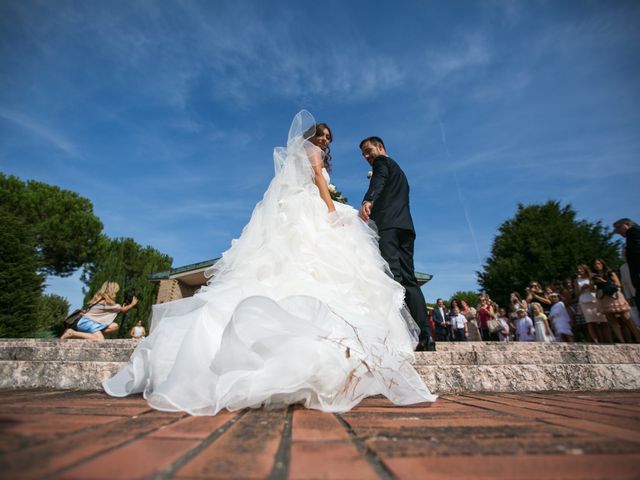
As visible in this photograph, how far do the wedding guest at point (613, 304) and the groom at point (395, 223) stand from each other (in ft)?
14.7

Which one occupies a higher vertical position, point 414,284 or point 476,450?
point 414,284

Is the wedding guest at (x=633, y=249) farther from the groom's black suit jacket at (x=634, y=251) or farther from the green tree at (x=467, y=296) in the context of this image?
the green tree at (x=467, y=296)

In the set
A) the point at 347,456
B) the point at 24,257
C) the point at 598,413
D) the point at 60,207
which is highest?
the point at 60,207

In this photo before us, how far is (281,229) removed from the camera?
9.42ft

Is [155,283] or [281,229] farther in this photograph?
[155,283]

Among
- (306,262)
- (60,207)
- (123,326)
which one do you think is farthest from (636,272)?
(60,207)

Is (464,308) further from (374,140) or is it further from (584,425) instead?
(584,425)

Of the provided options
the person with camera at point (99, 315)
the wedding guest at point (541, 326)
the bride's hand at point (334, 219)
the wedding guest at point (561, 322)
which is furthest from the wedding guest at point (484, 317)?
the person with camera at point (99, 315)

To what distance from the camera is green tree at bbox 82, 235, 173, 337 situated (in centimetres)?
1650

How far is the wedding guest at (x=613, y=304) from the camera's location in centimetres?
568

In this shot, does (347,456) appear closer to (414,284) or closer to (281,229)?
(281,229)

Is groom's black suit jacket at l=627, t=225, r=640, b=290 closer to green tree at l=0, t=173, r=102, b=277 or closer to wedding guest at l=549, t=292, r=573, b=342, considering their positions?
wedding guest at l=549, t=292, r=573, b=342

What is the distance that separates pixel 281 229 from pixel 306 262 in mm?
464

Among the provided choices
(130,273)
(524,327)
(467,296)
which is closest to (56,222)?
(130,273)
